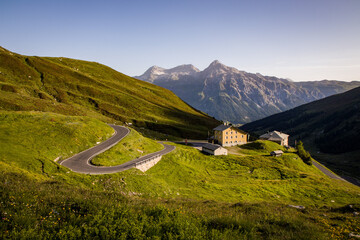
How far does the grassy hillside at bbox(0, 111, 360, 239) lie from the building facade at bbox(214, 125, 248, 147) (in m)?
9.37

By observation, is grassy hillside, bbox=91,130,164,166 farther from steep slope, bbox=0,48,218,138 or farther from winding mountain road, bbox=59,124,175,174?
steep slope, bbox=0,48,218,138

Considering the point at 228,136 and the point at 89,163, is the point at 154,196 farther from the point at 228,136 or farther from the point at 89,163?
the point at 228,136

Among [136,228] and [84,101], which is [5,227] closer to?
[136,228]

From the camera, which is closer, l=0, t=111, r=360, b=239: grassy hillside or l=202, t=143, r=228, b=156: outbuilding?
l=0, t=111, r=360, b=239: grassy hillside

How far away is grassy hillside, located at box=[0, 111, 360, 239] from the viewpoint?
10805 mm

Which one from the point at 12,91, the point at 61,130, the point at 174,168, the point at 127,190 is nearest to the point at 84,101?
the point at 12,91

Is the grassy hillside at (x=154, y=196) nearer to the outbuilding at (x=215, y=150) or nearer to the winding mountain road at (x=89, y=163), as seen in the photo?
the winding mountain road at (x=89, y=163)

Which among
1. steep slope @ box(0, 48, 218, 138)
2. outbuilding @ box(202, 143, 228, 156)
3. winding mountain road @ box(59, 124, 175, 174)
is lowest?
outbuilding @ box(202, 143, 228, 156)

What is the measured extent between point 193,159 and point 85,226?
5450 cm

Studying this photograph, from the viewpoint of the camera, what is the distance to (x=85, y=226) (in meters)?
10.0

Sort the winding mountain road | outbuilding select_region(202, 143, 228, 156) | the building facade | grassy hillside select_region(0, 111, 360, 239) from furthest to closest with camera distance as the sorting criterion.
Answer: the building facade < outbuilding select_region(202, 143, 228, 156) < the winding mountain road < grassy hillside select_region(0, 111, 360, 239)

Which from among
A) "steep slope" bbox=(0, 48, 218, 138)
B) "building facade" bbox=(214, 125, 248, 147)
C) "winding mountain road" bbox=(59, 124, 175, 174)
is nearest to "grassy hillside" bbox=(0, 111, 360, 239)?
"winding mountain road" bbox=(59, 124, 175, 174)

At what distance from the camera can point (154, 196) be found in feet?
106

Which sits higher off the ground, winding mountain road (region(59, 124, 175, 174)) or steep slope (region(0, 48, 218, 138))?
steep slope (region(0, 48, 218, 138))
